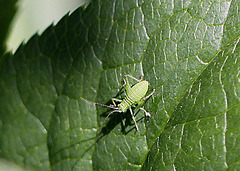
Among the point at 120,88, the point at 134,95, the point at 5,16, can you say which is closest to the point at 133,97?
the point at 134,95

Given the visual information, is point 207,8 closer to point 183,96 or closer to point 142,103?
point 183,96

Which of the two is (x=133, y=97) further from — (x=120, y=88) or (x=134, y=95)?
(x=120, y=88)

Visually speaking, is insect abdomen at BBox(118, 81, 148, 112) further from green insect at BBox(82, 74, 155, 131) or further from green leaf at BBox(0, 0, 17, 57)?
green leaf at BBox(0, 0, 17, 57)

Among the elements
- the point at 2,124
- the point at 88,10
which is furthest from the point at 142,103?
the point at 2,124

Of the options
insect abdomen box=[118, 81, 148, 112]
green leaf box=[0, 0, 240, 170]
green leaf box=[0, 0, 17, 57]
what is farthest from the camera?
green leaf box=[0, 0, 17, 57]

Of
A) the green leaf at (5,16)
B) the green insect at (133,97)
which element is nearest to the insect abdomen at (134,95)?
the green insect at (133,97)

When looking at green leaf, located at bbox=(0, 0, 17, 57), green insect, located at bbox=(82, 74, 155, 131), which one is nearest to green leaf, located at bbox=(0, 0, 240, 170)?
green insect, located at bbox=(82, 74, 155, 131)
